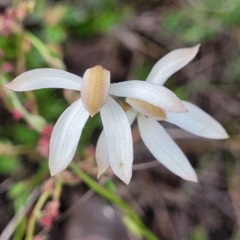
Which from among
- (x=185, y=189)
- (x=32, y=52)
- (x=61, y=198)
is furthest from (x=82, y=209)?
(x=32, y=52)

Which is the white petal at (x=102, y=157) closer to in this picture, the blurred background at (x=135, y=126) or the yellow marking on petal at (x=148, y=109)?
the yellow marking on petal at (x=148, y=109)

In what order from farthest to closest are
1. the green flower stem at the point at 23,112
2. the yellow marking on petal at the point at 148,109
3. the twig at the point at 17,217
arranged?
the twig at the point at 17,217
the green flower stem at the point at 23,112
the yellow marking on petal at the point at 148,109

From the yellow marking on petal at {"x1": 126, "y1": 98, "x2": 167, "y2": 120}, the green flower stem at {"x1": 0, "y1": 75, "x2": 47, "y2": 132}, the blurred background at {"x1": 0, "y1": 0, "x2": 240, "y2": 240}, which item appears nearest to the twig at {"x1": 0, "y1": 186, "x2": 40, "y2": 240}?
the blurred background at {"x1": 0, "y1": 0, "x2": 240, "y2": 240}

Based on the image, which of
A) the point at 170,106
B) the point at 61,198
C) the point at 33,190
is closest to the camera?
the point at 170,106

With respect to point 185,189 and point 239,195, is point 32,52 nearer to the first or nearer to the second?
point 185,189

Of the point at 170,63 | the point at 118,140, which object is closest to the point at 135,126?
the point at 170,63

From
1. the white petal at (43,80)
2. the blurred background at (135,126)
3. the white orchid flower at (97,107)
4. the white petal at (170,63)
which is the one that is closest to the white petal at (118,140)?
the white orchid flower at (97,107)

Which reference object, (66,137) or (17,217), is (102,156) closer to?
(66,137)
